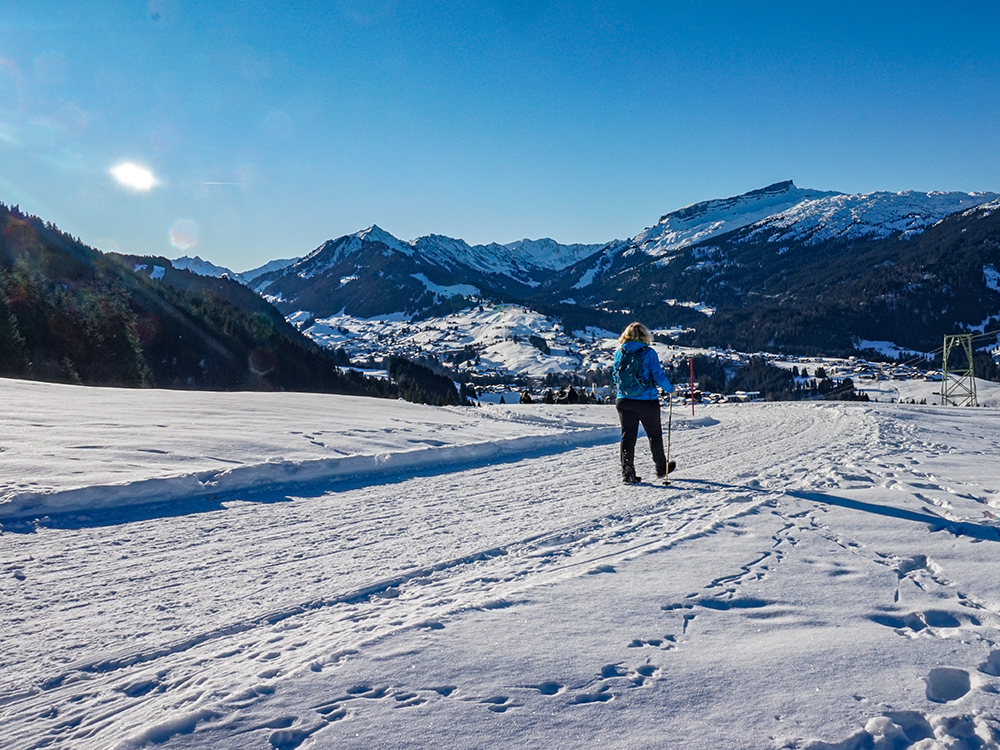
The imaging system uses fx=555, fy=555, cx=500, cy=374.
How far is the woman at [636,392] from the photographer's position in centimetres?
742

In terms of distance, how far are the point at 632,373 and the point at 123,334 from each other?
149 ft

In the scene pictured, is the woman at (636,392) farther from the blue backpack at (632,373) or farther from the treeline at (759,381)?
the treeline at (759,381)

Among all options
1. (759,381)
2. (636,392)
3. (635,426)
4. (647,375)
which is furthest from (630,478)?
(759,381)

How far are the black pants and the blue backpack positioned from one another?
175mm

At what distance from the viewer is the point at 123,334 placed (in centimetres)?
4138

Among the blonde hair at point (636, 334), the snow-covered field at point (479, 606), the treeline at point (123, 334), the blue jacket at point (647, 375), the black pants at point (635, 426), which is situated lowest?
the snow-covered field at point (479, 606)

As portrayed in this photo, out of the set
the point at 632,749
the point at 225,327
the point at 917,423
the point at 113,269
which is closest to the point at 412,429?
the point at 632,749

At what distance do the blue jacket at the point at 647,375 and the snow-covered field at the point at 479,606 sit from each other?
130cm

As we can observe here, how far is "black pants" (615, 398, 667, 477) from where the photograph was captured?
24.6 ft

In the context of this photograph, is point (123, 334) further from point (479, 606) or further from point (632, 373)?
point (479, 606)

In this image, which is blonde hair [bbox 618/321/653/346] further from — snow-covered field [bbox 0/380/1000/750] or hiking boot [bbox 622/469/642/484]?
snow-covered field [bbox 0/380/1000/750]

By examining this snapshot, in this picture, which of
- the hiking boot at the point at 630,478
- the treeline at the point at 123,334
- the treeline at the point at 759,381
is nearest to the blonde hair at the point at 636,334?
the hiking boot at the point at 630,478

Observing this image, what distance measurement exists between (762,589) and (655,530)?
150 cm

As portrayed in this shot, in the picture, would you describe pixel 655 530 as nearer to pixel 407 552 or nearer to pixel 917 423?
pixel 407 552
